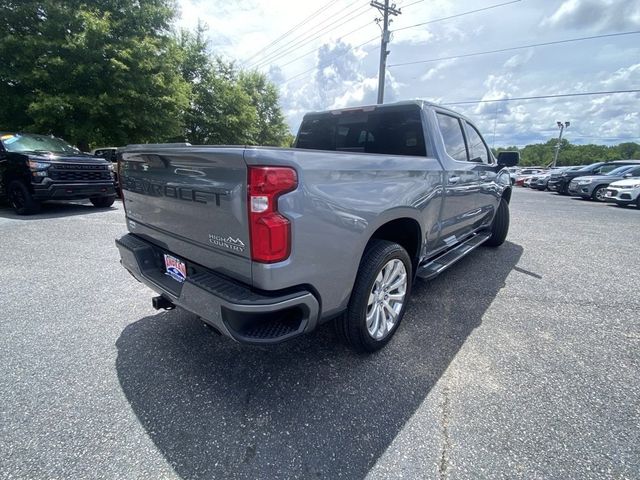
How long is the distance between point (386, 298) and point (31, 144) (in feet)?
30.4

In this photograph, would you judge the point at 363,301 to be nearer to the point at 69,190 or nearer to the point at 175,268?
the point at 175,268

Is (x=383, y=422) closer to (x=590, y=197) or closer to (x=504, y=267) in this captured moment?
(x=504, y=267)

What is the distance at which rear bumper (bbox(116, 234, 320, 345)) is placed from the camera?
1652 mm

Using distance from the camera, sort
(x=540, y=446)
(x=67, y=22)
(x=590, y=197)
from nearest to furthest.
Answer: (x=540, y=446), (x=67, y=22), (x=590, y=197)

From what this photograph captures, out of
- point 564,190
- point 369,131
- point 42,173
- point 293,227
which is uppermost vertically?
point 369,131

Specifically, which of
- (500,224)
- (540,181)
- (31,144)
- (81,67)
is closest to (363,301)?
(500,224)

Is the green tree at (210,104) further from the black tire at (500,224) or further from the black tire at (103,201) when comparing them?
the black tire at (500,224)

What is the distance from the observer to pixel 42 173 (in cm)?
687

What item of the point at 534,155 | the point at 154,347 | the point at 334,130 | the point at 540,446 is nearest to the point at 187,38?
the point at 334,130

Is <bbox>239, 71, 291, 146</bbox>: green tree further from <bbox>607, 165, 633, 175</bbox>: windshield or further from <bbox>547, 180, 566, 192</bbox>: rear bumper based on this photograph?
<bbox>607, 165, 633, 175</bbox>: windshield

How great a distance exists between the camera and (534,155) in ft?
320

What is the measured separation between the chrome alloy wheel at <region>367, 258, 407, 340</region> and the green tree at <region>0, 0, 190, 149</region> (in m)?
13.0

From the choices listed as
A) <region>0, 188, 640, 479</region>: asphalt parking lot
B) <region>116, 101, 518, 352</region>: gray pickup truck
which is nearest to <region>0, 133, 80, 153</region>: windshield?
<region>0, 188, 640, 479</region>: asphalt parking lot

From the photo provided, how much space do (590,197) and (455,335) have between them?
53.0ft
